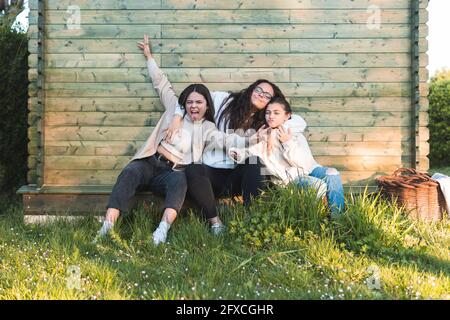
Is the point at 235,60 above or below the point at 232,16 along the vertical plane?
below

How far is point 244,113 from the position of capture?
3.95 m

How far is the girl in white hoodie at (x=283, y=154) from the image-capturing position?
370 cm

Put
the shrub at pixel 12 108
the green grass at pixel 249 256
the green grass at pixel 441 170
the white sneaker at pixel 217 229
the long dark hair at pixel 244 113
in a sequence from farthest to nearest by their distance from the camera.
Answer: the green grass at pixel 441 170
the shrub at pixel 12 108
the long dark hair at pixel 244 113
the white sneaker at pixel 217 229
the green grass at pixel 249 256

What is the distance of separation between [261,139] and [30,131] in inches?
81.4

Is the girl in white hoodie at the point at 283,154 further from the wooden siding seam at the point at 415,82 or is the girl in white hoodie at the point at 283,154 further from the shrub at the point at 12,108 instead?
the shrub at the point at 12,108

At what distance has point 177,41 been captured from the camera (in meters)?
4.23

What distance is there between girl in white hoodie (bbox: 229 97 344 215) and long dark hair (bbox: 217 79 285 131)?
119 millimetres

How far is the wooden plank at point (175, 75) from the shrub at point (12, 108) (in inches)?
33.1

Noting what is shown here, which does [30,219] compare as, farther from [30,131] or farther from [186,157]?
[186,157]

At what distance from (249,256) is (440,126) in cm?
630

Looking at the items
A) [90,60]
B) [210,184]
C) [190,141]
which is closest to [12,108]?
[90,60]

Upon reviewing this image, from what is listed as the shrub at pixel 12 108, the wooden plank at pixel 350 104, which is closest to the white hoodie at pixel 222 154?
the wooden plank at pixel 350 104

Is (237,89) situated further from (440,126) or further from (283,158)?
(440,126)

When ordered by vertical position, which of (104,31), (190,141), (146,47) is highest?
(104,31)
